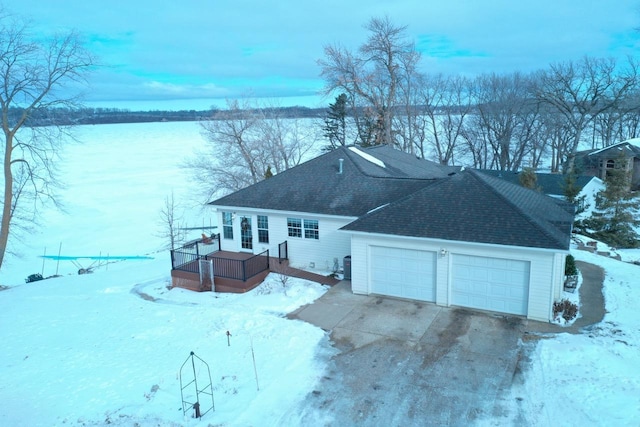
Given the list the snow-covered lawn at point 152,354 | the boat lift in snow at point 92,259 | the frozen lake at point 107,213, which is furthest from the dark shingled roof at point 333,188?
the boat lift in snow at point 92,259

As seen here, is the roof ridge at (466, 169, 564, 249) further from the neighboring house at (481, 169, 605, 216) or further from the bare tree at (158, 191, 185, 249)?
the neighboring house at (481, 169, 605, 216)

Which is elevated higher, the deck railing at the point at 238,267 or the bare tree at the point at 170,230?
the deck railing at the point at 238,267

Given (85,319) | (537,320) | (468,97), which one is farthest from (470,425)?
(468,97)

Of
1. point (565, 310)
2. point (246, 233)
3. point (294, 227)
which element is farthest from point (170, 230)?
point (565, 310)

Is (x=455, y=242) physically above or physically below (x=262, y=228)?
above

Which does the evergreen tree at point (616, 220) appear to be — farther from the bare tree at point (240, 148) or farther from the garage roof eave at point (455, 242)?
the bare tree at point (240, 148)

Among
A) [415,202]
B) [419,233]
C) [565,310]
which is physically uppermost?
[415,202]

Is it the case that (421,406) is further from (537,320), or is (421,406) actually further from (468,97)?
(468,97)

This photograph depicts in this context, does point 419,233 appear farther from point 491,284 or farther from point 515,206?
point 515,206

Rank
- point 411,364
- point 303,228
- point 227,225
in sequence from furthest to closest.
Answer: point 227,225 → point 303,228 → point 411,364
